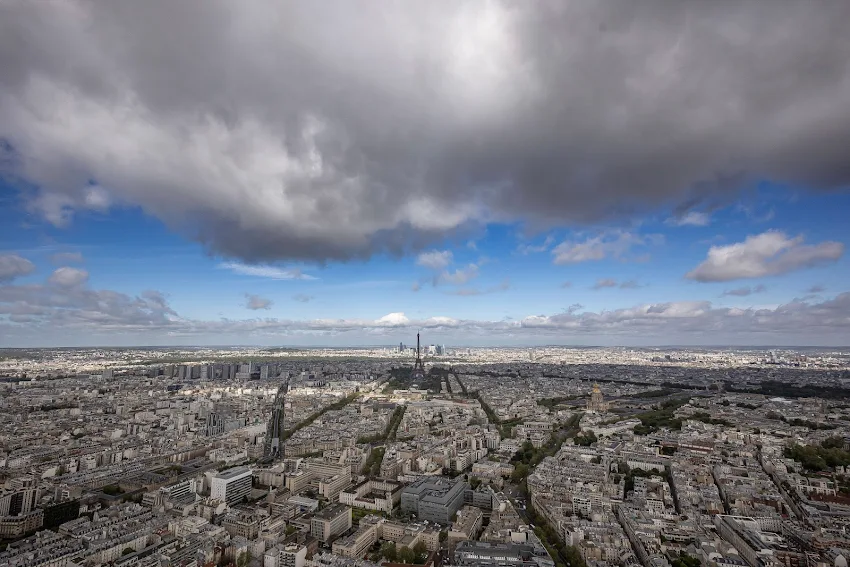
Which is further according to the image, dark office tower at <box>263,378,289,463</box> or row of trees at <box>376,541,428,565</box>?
dark office tower at <box>263,378,289,463</box>

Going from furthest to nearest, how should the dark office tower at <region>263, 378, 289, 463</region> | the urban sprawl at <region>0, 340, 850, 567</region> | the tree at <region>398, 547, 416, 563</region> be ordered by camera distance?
the dark office tower at <region>263, 378, 289, 463</region>, the urban sprawl at <region>0, 340, 850, 567</region>, the tree at <region>398, 547, 416, 563</region>

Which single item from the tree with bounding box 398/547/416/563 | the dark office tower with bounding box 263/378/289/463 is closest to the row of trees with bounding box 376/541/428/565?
the tree with bounding box 398/547/416/563

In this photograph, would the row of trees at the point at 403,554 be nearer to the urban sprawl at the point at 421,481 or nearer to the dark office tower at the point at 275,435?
the urban sprawl at the point at 421,481

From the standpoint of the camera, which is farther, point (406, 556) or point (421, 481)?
point (421, 481)

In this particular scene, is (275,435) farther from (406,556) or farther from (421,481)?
(406,556)

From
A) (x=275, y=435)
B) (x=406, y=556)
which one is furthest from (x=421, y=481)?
(x=275, y=435)

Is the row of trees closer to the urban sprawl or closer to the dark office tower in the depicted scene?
the urban sprawl

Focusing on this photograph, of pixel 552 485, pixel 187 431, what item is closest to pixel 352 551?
pixel 552 485

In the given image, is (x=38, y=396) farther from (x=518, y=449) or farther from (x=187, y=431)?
(x=518, y=449)

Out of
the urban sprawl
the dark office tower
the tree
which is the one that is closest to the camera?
the tree

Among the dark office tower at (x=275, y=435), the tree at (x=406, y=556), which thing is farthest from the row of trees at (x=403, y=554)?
the dark office tower at (x=275, y=435)
